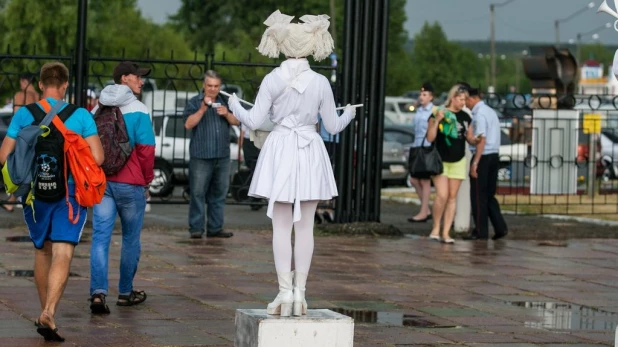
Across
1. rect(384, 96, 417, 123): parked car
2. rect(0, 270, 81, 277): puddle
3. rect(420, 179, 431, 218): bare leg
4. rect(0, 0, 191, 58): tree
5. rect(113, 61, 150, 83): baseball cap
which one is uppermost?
rect(0, 0, 191, 58): tree


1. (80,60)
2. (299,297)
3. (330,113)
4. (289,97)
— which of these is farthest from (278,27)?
(80,60)

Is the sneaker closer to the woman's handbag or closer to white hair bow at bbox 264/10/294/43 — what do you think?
the woman's handbag

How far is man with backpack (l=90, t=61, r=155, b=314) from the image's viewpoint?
9648mm

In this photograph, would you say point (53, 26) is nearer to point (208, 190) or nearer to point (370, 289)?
point (208, 190)

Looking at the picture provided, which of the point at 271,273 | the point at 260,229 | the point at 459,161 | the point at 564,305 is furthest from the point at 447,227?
the point at 564,305

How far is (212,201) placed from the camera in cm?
1535

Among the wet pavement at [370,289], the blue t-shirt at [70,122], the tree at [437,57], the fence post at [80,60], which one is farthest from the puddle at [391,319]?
the tree at [437,57]

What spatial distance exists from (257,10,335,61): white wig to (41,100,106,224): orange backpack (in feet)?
4.64

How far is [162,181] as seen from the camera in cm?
2242

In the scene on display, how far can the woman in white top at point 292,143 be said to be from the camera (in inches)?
308

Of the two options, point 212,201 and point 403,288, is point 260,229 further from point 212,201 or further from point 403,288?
point 403,288

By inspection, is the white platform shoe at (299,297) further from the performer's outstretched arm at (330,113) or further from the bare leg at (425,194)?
the bare leg at (425,194)

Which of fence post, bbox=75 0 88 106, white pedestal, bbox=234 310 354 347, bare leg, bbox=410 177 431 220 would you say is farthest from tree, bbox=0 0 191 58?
white pedestal, bbox=234 310 354 347

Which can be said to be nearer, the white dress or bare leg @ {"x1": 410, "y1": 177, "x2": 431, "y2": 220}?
the white dress
